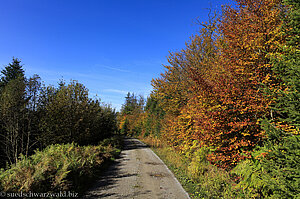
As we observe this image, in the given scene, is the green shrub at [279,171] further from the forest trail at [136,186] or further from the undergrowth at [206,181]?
the forest trail at [136,186]

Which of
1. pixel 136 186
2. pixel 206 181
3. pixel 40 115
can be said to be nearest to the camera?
pixel 206 181

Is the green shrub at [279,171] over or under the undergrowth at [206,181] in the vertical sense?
over

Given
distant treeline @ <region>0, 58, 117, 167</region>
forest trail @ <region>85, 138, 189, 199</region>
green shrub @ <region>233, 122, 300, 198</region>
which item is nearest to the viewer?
green shrub @ <region>233, 122, 300, 198</region>

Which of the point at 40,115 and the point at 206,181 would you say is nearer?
the point at 206,181

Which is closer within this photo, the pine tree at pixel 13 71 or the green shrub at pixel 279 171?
the green shrub at pixel 279 171

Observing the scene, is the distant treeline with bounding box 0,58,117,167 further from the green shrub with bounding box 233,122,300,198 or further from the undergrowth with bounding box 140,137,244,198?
the green shrub with bounding box 233,122,300,198

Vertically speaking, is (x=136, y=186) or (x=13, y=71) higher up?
(x=13, y=71)

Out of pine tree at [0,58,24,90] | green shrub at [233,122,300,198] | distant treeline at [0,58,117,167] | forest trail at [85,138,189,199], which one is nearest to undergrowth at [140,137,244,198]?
forest trail at [85,138,189,199]

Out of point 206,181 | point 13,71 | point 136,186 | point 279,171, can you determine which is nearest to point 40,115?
point 136,186

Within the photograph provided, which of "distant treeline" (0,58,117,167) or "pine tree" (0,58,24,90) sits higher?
"pine tree" (0,58,24,90)

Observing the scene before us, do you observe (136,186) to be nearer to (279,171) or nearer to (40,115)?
(279,171)

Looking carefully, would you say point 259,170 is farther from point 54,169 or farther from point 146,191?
point 54,169

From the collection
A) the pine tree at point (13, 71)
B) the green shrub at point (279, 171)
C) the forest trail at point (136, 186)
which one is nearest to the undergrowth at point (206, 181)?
the forest trail at point (136, 186)

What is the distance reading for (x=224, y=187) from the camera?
6773 millimetres
